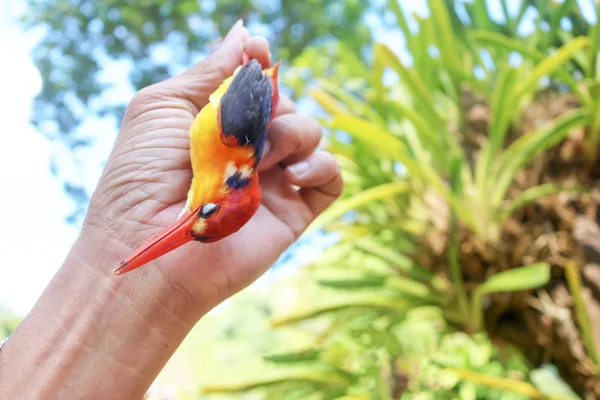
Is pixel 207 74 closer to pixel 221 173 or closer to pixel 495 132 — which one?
pixel 221 173

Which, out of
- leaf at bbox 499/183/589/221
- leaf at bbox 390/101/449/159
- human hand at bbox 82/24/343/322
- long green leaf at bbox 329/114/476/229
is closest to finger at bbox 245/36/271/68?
human hand at bbox 82/24/343/322

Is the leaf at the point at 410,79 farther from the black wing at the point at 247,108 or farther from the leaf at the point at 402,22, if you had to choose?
the black wing at the point at 247,108

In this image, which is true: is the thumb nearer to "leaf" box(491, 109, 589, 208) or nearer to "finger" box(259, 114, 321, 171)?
"finger" box(259, 114, 321, 171)

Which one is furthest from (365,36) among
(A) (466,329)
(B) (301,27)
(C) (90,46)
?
(A) (466,329)

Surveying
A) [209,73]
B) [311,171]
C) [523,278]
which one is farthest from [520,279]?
[209,73]

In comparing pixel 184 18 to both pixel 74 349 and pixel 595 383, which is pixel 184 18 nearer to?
pixel 74 349

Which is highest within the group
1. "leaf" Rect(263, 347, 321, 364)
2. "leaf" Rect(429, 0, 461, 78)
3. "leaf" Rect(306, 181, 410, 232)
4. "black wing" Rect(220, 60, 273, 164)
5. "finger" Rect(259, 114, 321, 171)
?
"black wing" Rect(220, 60, 273, 164)
